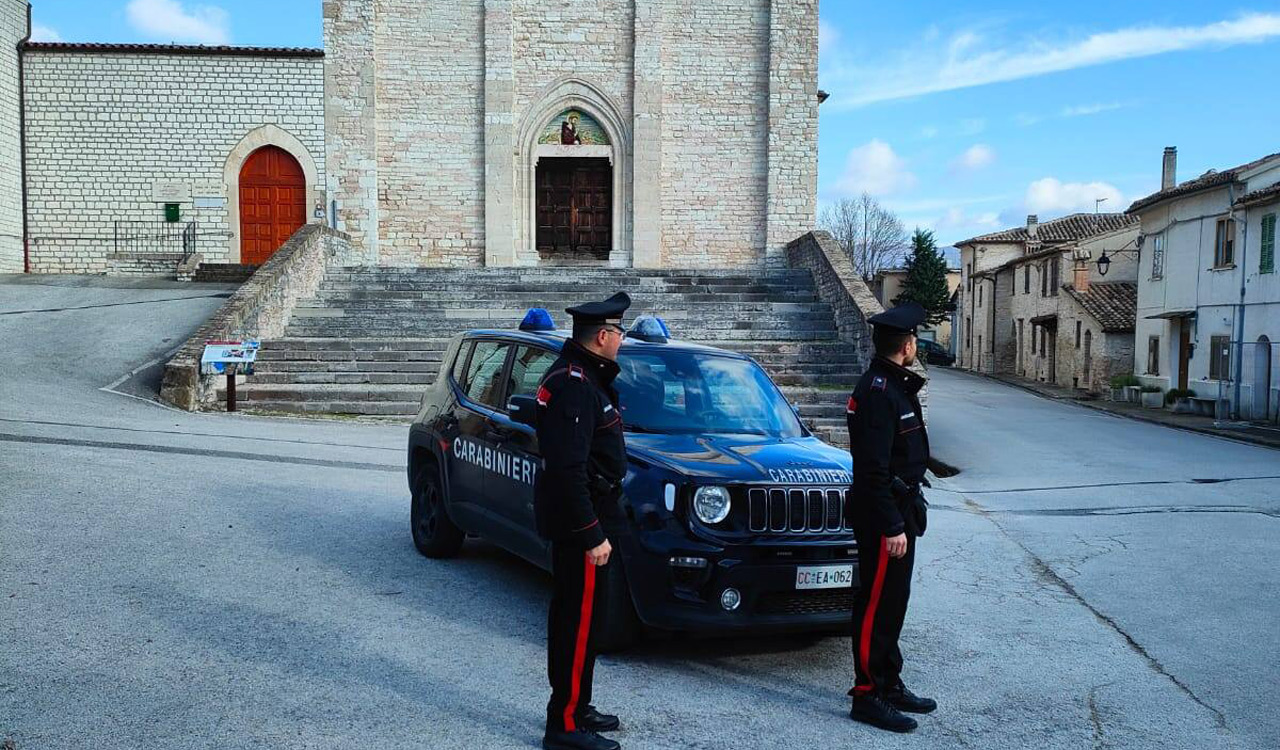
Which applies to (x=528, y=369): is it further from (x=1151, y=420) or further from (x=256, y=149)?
(x=256, y=149)

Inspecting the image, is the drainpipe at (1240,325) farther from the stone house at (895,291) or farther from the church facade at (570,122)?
the stone house at (895,291)

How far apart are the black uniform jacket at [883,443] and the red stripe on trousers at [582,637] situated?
128 centimetres

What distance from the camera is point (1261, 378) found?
25.5 m

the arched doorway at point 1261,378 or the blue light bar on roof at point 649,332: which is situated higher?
the blue light bar on roof at point 649,332

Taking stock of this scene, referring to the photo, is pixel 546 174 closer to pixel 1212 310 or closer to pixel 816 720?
pixel 1212 310

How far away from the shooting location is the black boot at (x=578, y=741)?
411 cm

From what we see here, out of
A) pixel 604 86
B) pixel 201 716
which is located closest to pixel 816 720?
pixel 201 716

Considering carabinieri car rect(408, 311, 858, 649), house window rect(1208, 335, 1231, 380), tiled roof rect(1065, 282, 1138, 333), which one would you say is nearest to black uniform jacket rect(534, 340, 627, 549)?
carabinieri car rect(408, 311, 858, 649)

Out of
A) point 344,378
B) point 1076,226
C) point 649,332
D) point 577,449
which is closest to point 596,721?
point 577,449

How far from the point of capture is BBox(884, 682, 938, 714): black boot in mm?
4750

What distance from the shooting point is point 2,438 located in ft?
36.4

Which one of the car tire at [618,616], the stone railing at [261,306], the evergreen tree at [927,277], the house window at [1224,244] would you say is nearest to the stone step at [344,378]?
the stone railing at [261,306]

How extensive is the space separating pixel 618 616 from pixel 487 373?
7.40 ft

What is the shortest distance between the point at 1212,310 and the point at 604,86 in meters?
17.3
